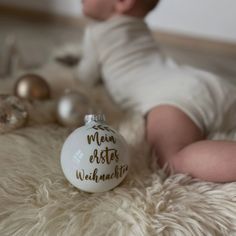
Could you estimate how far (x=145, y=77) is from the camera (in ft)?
3.32

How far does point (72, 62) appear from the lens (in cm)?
129

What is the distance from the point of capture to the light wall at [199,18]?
192 cm

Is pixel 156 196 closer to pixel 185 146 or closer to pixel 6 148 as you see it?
pixel 185 146

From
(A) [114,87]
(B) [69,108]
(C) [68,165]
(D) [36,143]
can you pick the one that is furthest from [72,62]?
(C) [68,165]

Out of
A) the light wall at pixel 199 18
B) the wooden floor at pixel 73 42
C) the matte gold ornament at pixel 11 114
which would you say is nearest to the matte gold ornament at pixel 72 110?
the matte gold ornament at pixel 11 114

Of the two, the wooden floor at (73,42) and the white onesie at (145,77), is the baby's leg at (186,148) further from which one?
the wooden floor at (73,42)

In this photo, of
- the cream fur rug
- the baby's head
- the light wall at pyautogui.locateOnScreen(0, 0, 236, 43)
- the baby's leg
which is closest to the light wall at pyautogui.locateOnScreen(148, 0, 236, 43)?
the light wall at pyautogui.locateOnScreen(0, 0, 236, 43)

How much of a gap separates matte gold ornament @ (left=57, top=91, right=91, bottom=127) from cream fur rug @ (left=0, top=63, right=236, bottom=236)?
0.32ft

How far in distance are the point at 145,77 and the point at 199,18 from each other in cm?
107

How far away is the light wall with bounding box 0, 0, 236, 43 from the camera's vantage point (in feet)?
6.29

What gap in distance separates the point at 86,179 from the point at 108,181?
3cm

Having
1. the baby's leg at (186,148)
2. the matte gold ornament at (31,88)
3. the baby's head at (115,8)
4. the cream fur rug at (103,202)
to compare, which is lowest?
the cream fur rug at (103,202)

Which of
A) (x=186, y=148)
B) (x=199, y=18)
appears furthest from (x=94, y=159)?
(x=199, y=18)

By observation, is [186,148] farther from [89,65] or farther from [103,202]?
[89,65]
